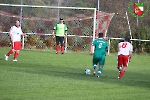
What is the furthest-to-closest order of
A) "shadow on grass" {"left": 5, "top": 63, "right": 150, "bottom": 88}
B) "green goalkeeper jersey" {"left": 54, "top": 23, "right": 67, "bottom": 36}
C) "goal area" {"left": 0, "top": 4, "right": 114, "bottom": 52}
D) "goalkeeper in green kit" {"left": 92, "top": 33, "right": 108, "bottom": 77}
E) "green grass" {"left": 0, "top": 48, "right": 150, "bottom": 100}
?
"goal area" {"left": 0, "top": 4, "right": 114, "bottom": 52} < "green goalkeeper jersey" {"left": 54, "top": 23, "right": 67, "bottom": 36} < "goalkeeper in green kit" {"left": 92, "top": 33, "right": 108, "bottom": 77} < "shadow on grass" {"left": 5, "top": 63, "right": 150, "bottom": 88} < "green grass" {"left": 0, "top": 48, "right": 150, "bottom": 100}

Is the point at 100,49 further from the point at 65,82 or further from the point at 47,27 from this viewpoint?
the point at 47,27

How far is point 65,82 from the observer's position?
19.4 m

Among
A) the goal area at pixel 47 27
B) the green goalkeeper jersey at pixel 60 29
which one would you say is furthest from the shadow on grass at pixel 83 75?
the goal area at pixel 47 27

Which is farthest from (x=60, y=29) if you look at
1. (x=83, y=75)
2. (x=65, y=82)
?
(x=65, y=82)

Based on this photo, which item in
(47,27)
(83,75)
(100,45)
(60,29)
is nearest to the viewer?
(100,45)

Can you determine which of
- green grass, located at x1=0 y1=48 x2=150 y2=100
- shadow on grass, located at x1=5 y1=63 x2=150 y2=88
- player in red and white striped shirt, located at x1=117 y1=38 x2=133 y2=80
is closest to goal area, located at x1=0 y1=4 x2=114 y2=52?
Result: green grass, located at x1=0 y1=48 x2=150 y2=100

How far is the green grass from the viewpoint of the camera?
52.6 ft

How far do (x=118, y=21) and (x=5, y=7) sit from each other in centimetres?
834

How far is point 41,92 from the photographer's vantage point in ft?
53.6

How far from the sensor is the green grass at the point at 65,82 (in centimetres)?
1605

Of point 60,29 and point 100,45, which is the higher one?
point 60,29

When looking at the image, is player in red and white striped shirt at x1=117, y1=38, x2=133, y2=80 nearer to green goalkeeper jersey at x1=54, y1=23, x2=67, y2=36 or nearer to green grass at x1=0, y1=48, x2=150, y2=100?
green grass at x1=0, y1=48, x2=150, y2=100

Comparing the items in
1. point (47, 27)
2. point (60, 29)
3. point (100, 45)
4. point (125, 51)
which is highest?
point (47, 27)

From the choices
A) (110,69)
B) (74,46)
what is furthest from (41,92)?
(74,46)
